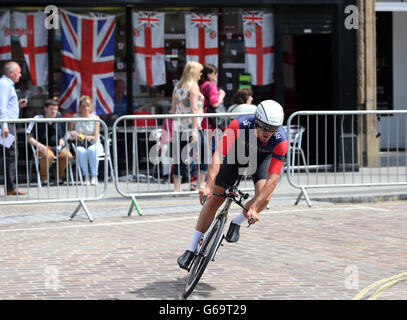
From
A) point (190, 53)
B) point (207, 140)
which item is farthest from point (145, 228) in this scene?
point (190, 53)

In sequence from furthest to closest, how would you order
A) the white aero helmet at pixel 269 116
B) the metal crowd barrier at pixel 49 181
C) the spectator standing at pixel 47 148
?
the spectator standing at pixel 47 148 → the metal crowd barrier at pixel 49 181 → the white aero helmet at pixel 269 116

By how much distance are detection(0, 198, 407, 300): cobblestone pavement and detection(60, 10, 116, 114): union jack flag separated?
3.71 m

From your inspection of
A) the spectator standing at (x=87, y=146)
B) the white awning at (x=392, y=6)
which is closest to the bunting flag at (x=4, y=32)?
the spectator standing at (x=87, y=146)

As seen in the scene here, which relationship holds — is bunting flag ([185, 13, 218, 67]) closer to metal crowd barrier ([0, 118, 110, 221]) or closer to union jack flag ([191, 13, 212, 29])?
union jack flag ([191, 13, 212, 29])

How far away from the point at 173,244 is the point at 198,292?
2.31 metres

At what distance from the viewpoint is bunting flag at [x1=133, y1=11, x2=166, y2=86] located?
1565 centimetres

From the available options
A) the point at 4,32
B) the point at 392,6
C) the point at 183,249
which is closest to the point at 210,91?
the point at 4,32

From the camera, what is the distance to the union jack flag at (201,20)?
15805 mm

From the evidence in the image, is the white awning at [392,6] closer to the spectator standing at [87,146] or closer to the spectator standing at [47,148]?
the spectator standing at [47,148]

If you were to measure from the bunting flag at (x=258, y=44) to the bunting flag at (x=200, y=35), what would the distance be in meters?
0.62

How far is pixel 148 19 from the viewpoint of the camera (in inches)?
616

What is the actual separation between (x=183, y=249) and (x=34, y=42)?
7372mm

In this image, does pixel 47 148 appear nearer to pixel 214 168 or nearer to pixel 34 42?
pixel 34 42

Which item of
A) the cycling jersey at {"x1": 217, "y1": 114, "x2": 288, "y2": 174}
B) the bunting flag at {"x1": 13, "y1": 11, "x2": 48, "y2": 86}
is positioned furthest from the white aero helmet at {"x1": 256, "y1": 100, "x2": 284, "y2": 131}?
the bunting flag at {"x1": 13, "y1": 11, "x2": 48, "y2": 86}
